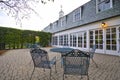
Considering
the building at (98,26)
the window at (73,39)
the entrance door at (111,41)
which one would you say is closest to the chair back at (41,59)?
the building at (98,26)

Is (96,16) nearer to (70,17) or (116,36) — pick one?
(116,36)

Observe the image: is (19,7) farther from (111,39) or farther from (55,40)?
(55,40)

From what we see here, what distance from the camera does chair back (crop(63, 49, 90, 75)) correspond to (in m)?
3.55

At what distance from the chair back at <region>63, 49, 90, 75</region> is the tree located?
1.69 m

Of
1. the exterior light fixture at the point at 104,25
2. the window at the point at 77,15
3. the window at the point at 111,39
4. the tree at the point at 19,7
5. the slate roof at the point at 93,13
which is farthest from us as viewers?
the window at the point at 77,15

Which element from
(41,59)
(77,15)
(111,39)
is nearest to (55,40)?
(77,15)

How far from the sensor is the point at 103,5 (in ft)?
40.8

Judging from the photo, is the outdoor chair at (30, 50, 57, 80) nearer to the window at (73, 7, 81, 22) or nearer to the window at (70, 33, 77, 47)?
the window at (73, 7, 81, 22)

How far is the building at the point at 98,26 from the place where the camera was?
10.8 metres

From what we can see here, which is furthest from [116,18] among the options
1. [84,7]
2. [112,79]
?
[112,79]

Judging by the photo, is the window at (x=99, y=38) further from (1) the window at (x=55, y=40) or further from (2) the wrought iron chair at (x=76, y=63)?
(1) the window at (x=55, y=40)

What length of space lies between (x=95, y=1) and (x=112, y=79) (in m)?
10.4

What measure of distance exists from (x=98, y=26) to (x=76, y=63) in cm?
951

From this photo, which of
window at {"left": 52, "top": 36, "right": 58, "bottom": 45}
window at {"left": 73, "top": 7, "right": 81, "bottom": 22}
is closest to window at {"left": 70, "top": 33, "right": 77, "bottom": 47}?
window at {"left": 73, "top": 7, "right": 81, "bottom": 22}
